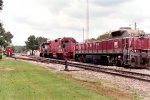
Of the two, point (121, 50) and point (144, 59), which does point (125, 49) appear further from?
point (144, 59)

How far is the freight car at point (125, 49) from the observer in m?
36.2

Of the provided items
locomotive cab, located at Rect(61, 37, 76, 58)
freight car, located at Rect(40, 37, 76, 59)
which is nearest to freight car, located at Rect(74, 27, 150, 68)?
freight car, located at Rect(40, 37, 76, 59)

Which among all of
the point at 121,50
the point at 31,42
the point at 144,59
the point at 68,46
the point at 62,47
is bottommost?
the point at 144,59

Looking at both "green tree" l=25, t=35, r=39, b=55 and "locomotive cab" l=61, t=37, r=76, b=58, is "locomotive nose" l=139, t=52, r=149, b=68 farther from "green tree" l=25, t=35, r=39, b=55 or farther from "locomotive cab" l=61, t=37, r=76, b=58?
"green tree" l=25, t=35, r=39, b=55

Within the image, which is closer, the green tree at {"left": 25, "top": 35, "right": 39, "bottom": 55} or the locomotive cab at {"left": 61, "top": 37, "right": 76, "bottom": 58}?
the locomotive cab at {"left": 61, "top": 37, "right": 76, "bottom": 58}

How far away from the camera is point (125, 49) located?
1462 inches

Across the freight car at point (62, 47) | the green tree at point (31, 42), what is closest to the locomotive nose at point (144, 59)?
the freight car at point (62, 47)

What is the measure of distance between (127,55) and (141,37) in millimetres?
2434

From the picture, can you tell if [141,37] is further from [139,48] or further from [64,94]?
[64,94]

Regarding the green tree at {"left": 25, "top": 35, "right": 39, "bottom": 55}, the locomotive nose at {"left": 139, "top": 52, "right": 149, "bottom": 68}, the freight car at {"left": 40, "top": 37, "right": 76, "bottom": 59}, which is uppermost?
the green tree at {"left": 25, "top": 35, "right": 39, "bottom": 55}

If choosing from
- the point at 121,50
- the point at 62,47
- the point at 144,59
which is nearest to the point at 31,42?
the point at 62,47

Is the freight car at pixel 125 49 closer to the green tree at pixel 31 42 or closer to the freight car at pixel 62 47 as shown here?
the freight car at pixel 62 47

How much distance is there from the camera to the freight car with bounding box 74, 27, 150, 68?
36156 mm

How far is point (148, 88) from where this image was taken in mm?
20172
